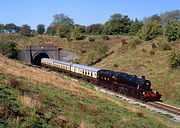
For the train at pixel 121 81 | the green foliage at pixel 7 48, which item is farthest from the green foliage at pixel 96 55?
the train at pixel 121 81

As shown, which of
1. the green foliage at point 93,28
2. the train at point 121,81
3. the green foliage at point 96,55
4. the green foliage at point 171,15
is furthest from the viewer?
the green foliage at point 171,15

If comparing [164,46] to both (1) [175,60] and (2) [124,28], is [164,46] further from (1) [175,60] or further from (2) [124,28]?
(2) [124,28]

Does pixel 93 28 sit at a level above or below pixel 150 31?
above

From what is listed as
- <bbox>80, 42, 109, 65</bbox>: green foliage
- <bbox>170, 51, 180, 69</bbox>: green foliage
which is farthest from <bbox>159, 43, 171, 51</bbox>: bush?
<bbox>80, 42, 109, 65</bbox>: green foliage

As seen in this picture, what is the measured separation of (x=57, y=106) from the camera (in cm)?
1822

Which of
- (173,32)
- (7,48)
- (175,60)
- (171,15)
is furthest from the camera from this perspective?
(171,15)

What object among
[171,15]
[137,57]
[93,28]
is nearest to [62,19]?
[93,28]

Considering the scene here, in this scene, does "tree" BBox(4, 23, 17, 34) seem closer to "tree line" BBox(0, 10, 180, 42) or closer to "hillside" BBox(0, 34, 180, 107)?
"tree line" BBox(0, 10, 180, 42)

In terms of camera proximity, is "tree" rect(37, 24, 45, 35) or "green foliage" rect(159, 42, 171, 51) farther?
"tree" rect(37, 24, 45, 35)

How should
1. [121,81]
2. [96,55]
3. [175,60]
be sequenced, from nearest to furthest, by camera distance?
1. [121,81]
2. [175,60]
3. [96,55]

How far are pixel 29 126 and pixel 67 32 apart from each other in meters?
98.3

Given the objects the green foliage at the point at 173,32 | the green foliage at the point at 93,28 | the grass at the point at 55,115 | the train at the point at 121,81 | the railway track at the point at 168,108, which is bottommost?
the railway track at the point at 168,108

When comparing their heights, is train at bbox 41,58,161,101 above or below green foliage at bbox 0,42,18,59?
below

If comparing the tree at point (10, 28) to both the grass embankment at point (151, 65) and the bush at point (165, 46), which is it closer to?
the grass embankment at point (151, 65)
